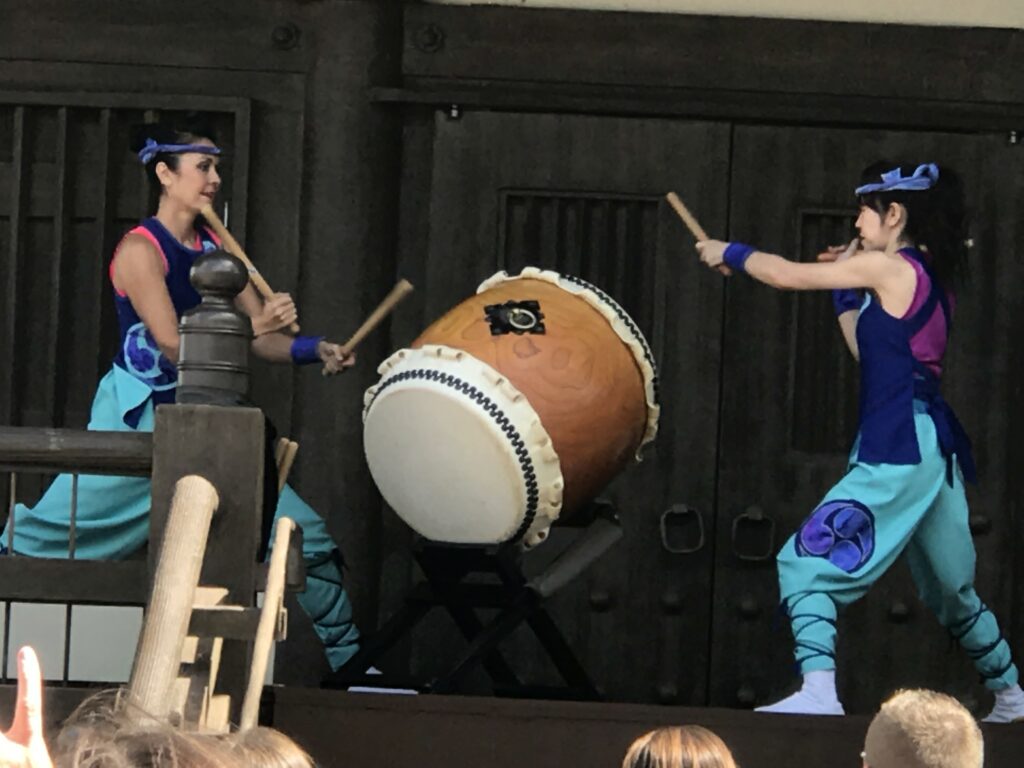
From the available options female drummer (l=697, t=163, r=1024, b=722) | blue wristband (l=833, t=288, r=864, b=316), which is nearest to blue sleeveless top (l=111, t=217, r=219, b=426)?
female drummer (l=697, t=163, r=1024, b=722)

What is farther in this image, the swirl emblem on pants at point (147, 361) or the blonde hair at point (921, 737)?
the swirl emblem on pants at point (147, 361)

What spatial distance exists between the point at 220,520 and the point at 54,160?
205 cm

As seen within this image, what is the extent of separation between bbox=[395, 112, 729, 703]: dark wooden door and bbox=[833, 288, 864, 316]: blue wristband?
28.1 inches

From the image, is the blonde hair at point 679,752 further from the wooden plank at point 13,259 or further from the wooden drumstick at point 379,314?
the wooden plank at point 13,259

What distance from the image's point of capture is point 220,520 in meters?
3.76

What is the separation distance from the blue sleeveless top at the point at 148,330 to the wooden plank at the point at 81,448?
100 cm

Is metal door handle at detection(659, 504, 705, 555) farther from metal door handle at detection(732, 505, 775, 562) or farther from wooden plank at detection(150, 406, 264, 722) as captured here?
wooden plank at detection(150, 406, 264, 722)

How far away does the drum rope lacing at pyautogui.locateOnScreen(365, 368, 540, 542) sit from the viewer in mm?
4422

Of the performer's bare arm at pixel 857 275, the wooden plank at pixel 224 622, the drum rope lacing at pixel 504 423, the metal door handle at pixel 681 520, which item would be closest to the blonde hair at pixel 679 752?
the wooden plank at pixel 224 622

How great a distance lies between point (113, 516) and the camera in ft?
15.4

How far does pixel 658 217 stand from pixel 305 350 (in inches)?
44.1

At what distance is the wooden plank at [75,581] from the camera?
12.8ft

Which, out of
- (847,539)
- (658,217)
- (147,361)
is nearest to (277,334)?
(147,361)

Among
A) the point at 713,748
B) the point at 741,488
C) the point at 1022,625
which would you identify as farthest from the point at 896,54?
the point at 713,748
